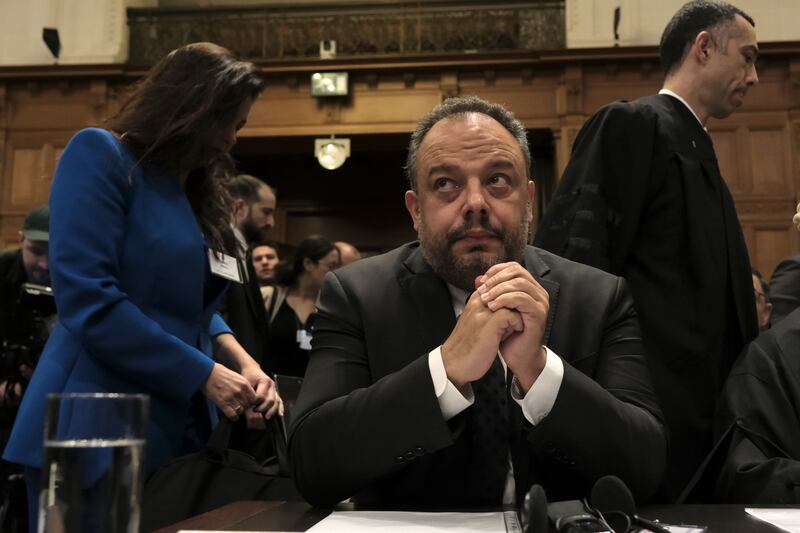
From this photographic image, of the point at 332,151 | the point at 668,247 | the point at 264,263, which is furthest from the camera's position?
the point at 332,151

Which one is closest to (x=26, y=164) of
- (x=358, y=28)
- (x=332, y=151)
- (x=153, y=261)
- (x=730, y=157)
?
(x=332, y=151)

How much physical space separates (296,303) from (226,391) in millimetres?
2661

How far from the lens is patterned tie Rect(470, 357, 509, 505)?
147 centimetres

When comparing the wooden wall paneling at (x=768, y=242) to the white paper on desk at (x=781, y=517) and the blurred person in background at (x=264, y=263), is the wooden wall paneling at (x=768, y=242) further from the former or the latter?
the white paper on desk at (x=781, y=517)

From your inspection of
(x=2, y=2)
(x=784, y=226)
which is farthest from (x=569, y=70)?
(x=2, y=2)

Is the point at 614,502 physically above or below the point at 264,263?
above

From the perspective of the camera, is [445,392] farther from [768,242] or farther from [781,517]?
[768,242]

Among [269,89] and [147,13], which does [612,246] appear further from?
[147,13]

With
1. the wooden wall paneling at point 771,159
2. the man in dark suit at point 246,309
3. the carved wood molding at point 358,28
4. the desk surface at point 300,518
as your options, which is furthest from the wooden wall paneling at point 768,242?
the desk surface at point 300,518

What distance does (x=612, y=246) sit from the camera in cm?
234

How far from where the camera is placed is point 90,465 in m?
0.69

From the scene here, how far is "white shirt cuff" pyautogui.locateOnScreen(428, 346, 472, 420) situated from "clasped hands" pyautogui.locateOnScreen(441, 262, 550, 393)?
0.04ft

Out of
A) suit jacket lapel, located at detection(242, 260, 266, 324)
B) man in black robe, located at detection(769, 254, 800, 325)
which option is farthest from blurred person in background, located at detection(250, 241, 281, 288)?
man in black robe, located at detection(769, 254, 800, 325)

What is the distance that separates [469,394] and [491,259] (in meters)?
0.29
